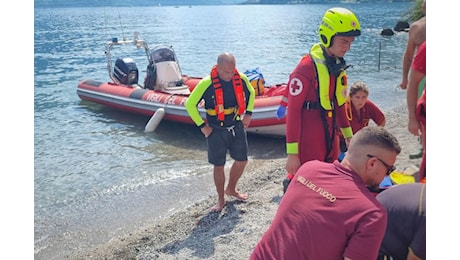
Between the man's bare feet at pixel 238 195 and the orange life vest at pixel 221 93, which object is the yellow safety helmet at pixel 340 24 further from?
the man's bare feet at pixel 238 195

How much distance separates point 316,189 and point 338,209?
14 centimetres

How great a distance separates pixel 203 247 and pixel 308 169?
7.80ft

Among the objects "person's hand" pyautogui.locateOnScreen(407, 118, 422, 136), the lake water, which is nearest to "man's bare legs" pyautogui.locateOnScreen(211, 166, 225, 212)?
the lake water

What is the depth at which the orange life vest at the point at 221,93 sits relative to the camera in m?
4.82

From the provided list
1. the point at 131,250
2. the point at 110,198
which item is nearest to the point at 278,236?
the point at 131,250

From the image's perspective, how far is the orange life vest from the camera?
4.82 meters

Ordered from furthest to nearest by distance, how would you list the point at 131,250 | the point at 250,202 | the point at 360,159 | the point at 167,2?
the point at 167,2
the point at 250,202
the point at 131,250
the point at 360,159

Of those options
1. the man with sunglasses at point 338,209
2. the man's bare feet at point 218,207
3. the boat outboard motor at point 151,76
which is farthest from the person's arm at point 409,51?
the boat outboard motor at point 151,76

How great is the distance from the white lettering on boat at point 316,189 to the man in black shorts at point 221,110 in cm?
282

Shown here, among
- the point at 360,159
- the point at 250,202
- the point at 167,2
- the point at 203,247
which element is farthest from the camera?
the point at 167,2

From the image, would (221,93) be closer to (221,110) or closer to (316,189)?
(221,110)

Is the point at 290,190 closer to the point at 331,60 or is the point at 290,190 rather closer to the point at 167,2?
the point at 331,60

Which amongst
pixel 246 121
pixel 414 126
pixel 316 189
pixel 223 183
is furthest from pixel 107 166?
pixel 316 189

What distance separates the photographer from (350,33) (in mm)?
3086
